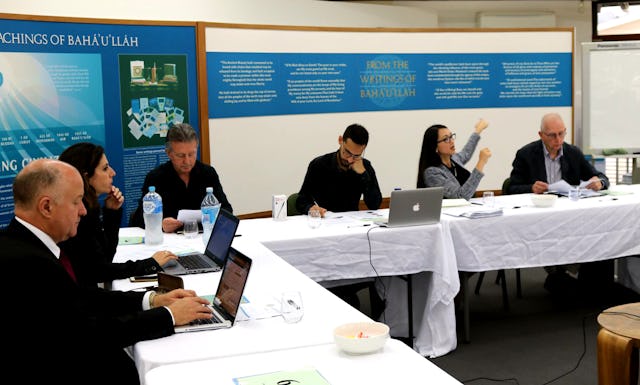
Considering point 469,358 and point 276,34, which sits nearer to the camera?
point 469,358

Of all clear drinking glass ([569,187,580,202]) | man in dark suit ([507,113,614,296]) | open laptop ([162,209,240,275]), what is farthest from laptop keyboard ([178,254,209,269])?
man in dark suit ([507,113,614,296])

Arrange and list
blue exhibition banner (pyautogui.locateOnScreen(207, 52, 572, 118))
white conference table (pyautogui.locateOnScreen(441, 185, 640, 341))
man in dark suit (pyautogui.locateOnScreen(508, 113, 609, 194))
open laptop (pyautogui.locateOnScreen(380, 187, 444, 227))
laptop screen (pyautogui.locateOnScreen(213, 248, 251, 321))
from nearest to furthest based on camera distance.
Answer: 1. laptop screen (pyautogui.locateOnScreen(213, 248, 251, 321))
2. open laptop (pyautogui.locateOnScreen(380, 187, 444, 227))
3. white conference table (pyautogui.locateOnScreen(441, 185, 640, 341))
4. man in dark suit (pyautogui.locateOnScreen(508, 113, 609, 194))
5. blue exhibition banner (pyautogui.locateOnScreen(207, 52, 572, 118))

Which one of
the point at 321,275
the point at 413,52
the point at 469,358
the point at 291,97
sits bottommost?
the point at 469,358

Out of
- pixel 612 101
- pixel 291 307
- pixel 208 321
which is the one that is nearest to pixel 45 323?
pixel 208 321

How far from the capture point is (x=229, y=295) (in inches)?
88.4

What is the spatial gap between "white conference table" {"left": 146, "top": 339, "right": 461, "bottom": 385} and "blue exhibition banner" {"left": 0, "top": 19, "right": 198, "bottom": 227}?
10.5 feet

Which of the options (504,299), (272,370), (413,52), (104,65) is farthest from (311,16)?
(272,370)

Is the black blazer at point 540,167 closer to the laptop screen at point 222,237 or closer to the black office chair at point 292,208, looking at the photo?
the black office chair at point 292,208

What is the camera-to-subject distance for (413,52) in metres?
6.22

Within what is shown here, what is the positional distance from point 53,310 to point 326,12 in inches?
236

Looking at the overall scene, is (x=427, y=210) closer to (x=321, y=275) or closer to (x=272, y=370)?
(x=321, y=275)

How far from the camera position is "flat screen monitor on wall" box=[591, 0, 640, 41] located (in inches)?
328

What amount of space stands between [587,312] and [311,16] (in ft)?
13.6

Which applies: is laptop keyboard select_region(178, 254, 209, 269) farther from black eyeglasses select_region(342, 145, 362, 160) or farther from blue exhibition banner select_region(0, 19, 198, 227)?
blue exhibition banner select_region(0, 19, 198, 227)
